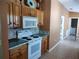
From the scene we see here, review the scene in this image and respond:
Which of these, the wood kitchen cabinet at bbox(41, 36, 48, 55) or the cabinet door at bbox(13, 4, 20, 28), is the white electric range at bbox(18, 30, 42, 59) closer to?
the wood kitchen cabinet at bbox(41, 36, 48, 55)

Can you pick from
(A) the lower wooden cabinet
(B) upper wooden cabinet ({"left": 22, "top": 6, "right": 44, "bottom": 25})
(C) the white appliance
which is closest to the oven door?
(C) the white appliance

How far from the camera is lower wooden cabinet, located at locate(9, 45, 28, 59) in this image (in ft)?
8.71

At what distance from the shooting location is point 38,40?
4129mm

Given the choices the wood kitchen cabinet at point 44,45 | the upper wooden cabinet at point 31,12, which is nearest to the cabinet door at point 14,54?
the upper wooden cabinet at point 31,12

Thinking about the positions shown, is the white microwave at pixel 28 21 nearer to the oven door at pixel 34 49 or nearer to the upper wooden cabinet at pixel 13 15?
the upper wooden cabinet at pixel 13 15

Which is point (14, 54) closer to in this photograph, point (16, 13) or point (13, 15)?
point (13, 15)

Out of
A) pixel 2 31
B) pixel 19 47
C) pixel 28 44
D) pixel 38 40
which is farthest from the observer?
pixel 38 40

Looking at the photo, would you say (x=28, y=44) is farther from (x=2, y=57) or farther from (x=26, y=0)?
(x=26, y=0)

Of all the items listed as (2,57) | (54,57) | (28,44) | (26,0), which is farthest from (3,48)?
(54,57)

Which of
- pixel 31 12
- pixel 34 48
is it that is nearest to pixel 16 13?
pixel 31 12

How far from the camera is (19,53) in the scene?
296 cm

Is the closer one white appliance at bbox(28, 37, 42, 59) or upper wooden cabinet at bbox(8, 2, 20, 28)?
upper wooden cabinet at bbox(8, 2, 20, 28)

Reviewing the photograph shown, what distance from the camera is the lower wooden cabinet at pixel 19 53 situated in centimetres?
266

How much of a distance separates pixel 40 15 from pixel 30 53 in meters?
2.06
